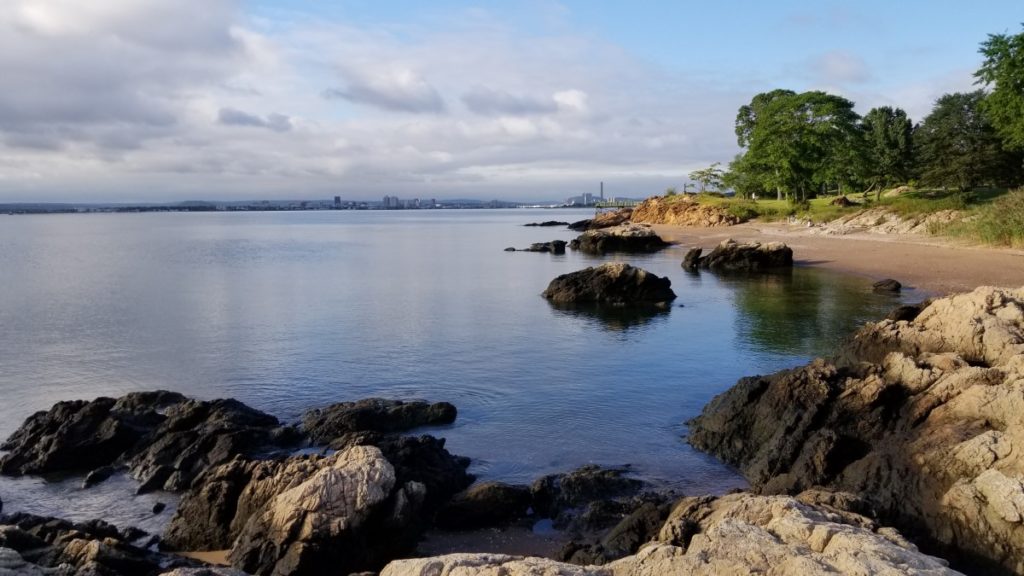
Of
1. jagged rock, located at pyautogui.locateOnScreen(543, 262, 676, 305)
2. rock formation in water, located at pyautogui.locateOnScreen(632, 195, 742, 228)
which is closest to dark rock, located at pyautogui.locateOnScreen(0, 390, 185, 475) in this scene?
jagged rock, located at pyautogui.locateOnScreen(543, 262, 676, 305)

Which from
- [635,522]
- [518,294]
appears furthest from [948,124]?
[635,522]

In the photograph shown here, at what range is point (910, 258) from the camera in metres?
40.6

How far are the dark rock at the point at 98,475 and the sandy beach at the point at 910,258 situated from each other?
28332 mm

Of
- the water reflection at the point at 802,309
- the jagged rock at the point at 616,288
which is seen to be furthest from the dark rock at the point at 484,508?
the jagged rock at the point at 616,288

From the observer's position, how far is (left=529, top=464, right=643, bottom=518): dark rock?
11031 millimetres

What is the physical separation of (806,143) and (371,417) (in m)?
67.3

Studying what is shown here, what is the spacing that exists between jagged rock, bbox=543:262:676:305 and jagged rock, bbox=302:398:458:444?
58.5 feet

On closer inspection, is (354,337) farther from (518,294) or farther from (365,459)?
(365,459)

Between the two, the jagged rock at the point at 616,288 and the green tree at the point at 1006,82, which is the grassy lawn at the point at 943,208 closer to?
the green tree at the point at 1006,82

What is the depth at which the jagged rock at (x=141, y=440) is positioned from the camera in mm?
12648

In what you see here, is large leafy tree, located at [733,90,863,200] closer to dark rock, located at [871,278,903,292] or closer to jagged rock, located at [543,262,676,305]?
dark rock, located at [871,278,903,292]

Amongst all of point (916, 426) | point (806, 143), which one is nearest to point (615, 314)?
point (916, 426)

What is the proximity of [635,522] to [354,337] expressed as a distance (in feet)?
58.4

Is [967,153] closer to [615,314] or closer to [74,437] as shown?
[615,314]
